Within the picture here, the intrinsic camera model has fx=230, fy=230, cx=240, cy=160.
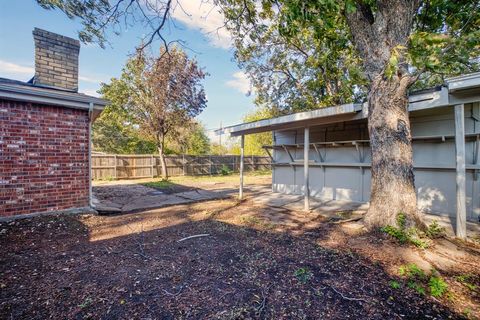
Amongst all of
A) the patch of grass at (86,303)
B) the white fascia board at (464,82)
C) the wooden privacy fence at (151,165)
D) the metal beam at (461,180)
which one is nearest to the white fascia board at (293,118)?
the white fascia board at (464,82)

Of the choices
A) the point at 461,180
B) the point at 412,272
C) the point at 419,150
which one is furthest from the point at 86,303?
the point at 419,150

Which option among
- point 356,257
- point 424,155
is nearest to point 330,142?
point 424,155

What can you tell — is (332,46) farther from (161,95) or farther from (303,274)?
(161,95)

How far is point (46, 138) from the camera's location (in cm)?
468

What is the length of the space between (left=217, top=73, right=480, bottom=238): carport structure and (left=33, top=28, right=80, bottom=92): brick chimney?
4.41 meters

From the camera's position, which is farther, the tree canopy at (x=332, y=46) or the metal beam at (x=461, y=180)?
the metal beam at (x=461, y=180)

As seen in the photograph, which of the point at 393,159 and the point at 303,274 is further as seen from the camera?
the point at 393,159

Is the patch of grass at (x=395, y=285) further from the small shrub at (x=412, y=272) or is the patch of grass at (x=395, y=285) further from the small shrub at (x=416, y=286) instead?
the small shrub at (x=412, y=272)

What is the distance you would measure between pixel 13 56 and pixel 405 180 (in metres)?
9.55

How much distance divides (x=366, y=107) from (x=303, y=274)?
4.13m

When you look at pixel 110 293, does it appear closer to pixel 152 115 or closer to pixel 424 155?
pixel 424 155

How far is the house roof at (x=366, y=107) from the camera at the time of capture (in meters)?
3.72

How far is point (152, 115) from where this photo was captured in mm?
12992

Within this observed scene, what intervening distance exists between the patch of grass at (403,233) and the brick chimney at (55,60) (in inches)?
296
